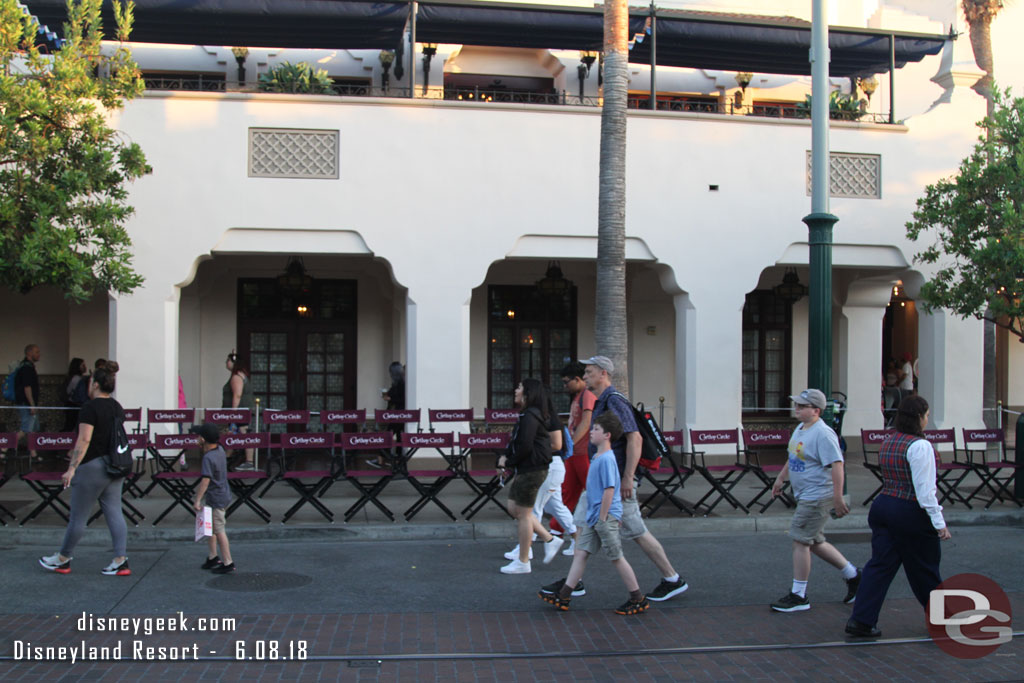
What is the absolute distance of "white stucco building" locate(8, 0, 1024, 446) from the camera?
13.7 meters

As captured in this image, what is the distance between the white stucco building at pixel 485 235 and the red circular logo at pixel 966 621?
289 inches

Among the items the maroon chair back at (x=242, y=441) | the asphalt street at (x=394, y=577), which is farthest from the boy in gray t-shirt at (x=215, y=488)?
the maroon chair back at (x=242, y=441)

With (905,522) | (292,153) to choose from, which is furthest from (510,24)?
(905,522)

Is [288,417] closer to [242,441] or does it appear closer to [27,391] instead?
[242,441]

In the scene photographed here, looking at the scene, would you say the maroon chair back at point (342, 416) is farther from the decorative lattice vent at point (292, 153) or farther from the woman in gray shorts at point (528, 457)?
the woman in gray shorts at point (528, 457)

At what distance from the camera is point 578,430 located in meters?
8.32

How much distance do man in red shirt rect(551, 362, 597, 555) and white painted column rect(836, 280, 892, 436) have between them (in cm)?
1067

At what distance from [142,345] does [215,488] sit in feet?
20.5

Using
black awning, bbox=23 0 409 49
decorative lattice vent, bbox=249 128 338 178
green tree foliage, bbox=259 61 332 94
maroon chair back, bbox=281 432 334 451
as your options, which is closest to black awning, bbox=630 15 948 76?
black awning, bbox=23 0 409 49

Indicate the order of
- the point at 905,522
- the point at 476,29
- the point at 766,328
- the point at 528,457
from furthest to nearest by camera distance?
the point at 766,328 < the point at 476,29 < the point at 528,457 < the point at 905,522

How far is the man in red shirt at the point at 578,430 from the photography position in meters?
8.28

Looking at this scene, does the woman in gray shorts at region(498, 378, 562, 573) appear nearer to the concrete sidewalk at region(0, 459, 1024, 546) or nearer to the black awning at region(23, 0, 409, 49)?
the concrete sidewalk at region(0, 459, 1024, 546)

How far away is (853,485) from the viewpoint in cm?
1327

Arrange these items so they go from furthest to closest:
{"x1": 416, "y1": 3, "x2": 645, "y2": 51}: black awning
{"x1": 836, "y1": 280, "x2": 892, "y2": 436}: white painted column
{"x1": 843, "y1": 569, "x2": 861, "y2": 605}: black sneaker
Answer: {"x1": 836, "y1": 280, "x2": 892, "y2": 436}: white painted column
{"x1": 416, "y1": 3, "x2": 645, "y2": 51}: black awning
{"x1": 843, "y1": 569, "x2": 861, "y2": 605}: black sneaker
